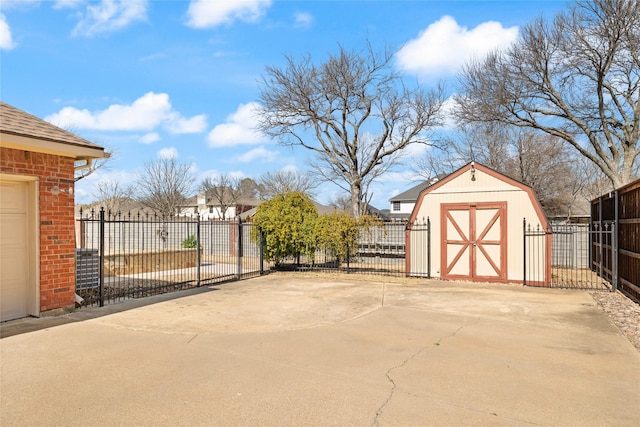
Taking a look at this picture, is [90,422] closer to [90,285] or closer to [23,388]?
[23,388]

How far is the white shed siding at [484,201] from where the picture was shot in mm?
11820

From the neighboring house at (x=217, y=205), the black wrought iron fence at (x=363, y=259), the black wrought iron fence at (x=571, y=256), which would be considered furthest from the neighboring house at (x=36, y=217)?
the neighboring house at (x=217, y=205)

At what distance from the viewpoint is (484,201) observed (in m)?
12.2

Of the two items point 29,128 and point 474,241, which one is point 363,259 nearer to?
point 474,241

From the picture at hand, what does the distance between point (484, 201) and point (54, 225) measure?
10.9 m

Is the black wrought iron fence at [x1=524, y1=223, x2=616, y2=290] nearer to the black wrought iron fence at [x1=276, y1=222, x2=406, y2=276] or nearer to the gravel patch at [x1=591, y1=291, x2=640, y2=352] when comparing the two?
the gravel patch at [x1=591, y1=291, x2=640, y2=352]

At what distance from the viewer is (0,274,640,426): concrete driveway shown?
3672 millimetres

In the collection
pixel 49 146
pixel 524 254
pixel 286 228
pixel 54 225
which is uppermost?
pixel 49 146

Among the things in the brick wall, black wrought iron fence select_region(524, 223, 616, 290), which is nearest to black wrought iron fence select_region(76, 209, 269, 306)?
the brick wall

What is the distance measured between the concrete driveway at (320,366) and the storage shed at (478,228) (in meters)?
3.39

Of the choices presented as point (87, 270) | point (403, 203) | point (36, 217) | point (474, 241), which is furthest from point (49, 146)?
point (403, 203)

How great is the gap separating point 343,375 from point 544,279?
9.27 metres

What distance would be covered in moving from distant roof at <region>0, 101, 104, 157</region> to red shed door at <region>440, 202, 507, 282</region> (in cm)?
974

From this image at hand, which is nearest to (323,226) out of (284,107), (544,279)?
(544,279)
